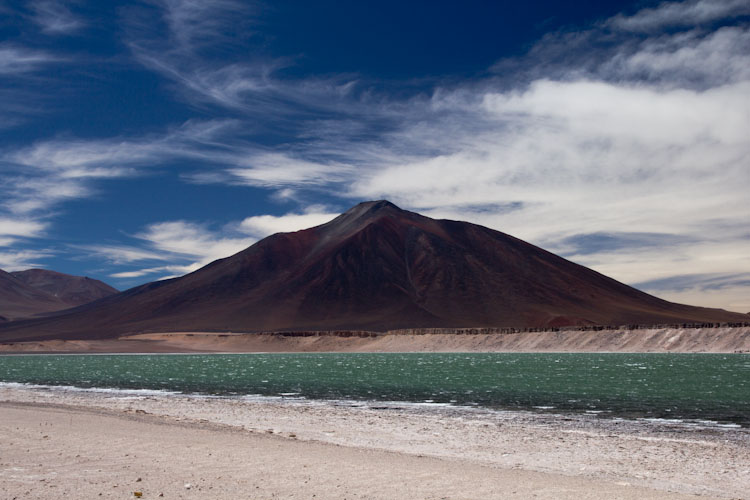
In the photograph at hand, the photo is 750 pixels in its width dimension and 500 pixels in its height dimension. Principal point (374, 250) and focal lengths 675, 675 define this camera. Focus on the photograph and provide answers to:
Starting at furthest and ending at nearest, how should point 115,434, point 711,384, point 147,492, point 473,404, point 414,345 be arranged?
1. point 414,345
2. point 711,384
3. point 473,404
4. point 115,434
5. point 147,492

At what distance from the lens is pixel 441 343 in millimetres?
147375

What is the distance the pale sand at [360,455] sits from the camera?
1209cm

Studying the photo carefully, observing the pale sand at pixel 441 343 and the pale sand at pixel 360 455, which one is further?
the pale sand at pixel 441 343

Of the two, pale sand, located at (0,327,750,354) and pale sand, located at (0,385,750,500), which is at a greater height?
pale sand, located at (0,327,750,354)

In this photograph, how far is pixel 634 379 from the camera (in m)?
47.2

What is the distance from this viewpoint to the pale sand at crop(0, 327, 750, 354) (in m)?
114

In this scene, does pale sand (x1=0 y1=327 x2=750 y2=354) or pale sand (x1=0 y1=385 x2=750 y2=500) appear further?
pale sand (x1=0 y1=327 x2=750 y2=354)

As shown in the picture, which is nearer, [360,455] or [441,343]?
[360,455]

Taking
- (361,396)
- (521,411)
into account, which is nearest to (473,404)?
(521,411)

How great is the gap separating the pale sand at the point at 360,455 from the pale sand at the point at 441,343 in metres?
98.4

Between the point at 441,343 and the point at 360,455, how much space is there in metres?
133

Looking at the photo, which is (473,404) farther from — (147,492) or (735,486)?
(147,492)

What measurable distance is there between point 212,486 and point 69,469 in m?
3.29

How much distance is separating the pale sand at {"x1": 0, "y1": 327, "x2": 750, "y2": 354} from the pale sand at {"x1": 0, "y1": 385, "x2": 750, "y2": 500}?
98.4 meters
